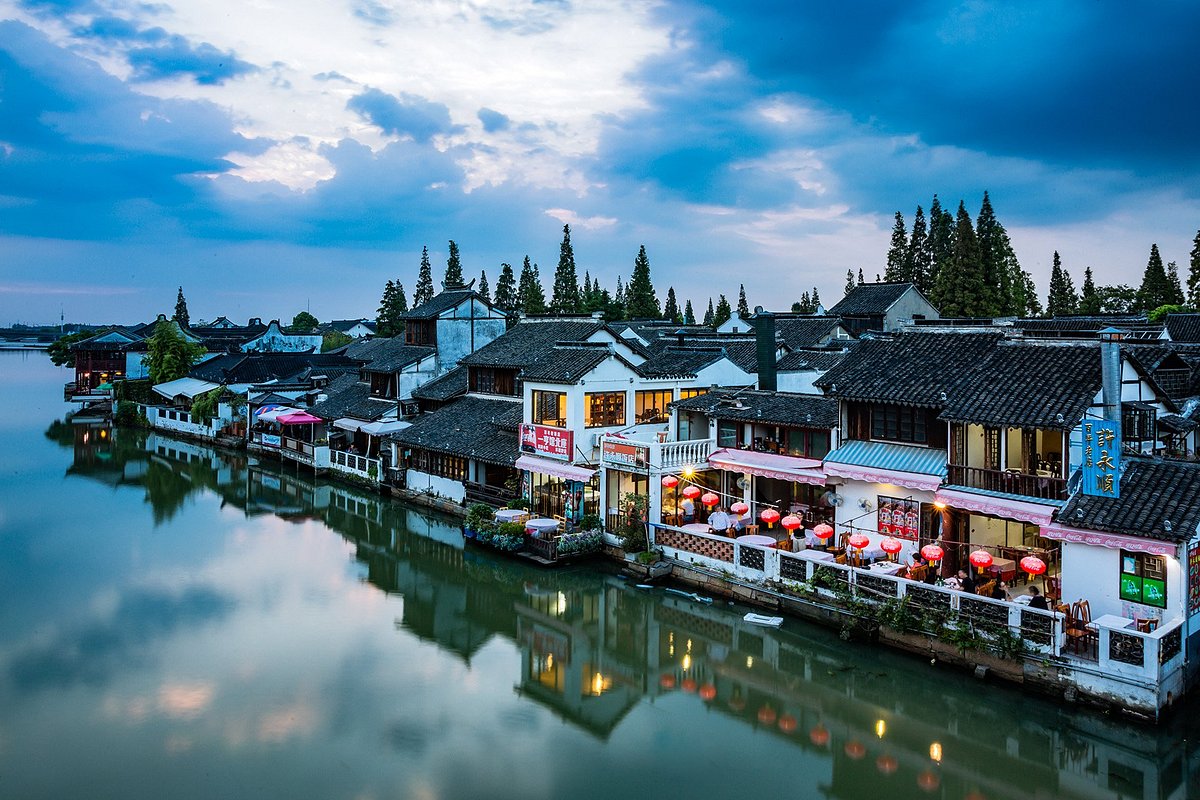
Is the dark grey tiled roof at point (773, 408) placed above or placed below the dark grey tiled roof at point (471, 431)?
above

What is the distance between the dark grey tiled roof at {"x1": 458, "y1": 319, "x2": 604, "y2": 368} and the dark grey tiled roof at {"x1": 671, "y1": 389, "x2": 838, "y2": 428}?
6382 mm

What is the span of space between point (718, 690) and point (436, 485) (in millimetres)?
17094

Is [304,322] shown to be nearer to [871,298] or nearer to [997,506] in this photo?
[871,298]

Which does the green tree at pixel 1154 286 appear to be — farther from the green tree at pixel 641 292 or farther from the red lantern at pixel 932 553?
the red lantern at pixel 932 553

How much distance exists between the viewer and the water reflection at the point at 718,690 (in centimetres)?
1174

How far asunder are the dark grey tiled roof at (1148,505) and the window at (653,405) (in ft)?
44.0

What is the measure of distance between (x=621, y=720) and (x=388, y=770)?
4003 mm

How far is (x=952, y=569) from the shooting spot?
1670 cm

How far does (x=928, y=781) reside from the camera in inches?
456

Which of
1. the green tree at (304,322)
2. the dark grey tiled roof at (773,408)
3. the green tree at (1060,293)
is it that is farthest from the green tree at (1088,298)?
the green tree at (304,322)

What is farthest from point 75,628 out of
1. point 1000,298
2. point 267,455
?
point 1000,298

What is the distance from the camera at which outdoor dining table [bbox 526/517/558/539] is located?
21.8 metres

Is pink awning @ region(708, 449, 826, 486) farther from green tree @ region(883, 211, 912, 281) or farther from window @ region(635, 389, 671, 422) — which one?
green tree @ region(883, 211, 912, 281)

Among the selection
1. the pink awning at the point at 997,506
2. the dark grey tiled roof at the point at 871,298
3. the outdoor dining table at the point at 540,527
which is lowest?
the outdoor dining table at the point at 540,527
